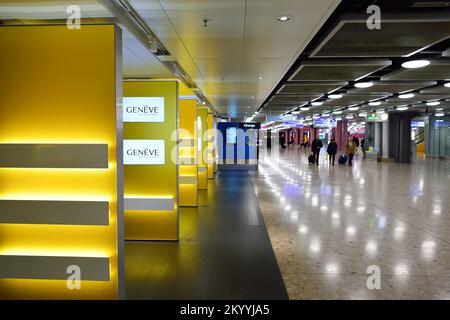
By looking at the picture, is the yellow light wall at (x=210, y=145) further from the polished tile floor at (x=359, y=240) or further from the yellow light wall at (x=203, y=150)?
the polished tile floor at (x=359, y=240)

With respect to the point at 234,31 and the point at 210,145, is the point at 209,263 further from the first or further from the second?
the point at 210,145

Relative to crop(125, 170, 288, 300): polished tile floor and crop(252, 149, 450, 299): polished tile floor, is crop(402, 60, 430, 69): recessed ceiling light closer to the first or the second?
crop(252, 149, 450, 299): polished tile floor

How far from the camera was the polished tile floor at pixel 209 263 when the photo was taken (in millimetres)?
3854

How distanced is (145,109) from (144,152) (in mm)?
710

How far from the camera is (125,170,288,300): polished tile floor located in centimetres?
385

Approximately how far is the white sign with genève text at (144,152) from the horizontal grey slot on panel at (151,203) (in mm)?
619

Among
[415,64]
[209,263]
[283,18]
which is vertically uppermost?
[415,64]

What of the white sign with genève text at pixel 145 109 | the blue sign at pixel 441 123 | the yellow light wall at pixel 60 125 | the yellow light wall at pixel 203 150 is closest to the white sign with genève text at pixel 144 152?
the white sign with genève text at pixel 145 109

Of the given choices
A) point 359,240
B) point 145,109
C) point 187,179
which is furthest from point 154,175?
point 359,240

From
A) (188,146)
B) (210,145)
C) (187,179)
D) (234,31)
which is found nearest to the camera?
(234,31)

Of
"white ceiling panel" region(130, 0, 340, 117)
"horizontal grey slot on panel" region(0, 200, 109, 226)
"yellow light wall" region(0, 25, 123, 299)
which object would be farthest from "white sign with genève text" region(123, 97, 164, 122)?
"horizontal grey slot on panel" region(0, 200, 109, 226)

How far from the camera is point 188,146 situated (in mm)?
8766

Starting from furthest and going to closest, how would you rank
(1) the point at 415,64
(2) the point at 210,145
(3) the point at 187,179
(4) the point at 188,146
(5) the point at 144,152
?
(2) the point at 210,145 → (4) the point at 188,146 → (3) the point at 187,179 → (1) the point at 415,64 → (5) the point at 144,152

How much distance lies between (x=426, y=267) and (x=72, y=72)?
475 centimetres
